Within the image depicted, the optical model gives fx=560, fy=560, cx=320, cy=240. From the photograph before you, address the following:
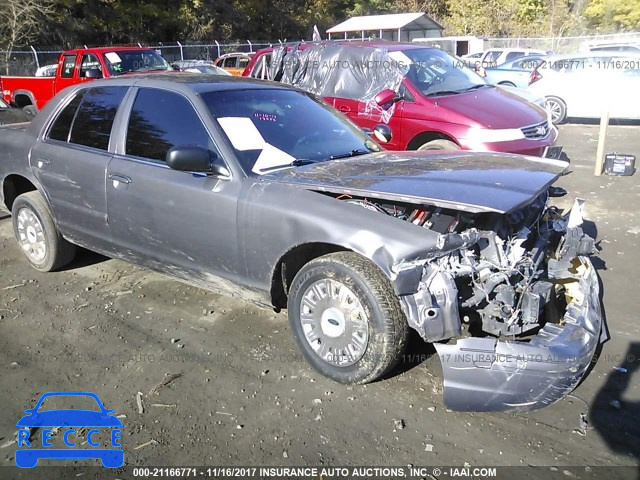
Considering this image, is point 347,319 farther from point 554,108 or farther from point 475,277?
point 554,108

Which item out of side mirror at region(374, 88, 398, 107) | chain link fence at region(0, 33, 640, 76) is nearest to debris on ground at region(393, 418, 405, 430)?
side mirror at region(374, 88, 398, 107)

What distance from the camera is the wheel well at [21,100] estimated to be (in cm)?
1393

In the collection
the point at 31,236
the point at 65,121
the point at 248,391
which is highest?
the point at 65,121

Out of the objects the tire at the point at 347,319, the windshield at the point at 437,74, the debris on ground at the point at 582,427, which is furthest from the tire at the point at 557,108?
the tire at the point at 347,319

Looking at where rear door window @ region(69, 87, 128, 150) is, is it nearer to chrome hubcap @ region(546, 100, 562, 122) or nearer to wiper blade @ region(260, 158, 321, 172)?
wiper blade @ region(260, 158, 321, 172)

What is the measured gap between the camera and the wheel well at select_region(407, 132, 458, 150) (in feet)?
23.8

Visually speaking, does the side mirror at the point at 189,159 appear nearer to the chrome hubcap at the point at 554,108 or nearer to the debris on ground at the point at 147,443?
the debris on ground at the point at 147,443

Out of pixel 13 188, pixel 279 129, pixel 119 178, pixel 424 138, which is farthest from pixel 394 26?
pixel 119 178

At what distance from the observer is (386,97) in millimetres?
7582

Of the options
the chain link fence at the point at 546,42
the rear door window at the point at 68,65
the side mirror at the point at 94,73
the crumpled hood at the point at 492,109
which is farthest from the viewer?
the chain link fence at the point at 546,42

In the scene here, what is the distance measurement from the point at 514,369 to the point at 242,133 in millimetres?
2254

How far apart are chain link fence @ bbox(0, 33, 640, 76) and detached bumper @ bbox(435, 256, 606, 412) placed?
1992 centimetres

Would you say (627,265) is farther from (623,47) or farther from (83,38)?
(83,38)

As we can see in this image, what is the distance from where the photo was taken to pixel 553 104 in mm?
13984
